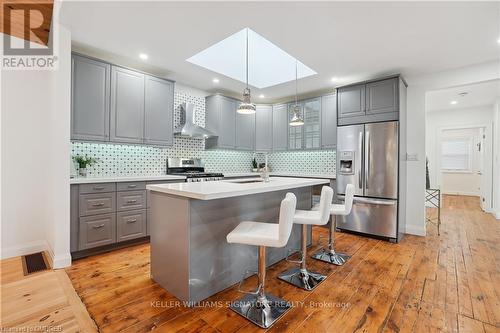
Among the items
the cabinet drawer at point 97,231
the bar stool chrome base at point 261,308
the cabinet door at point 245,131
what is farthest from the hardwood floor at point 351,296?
the cabinet door at point 245,131

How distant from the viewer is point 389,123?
143 inches

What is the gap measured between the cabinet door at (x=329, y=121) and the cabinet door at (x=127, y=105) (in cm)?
330

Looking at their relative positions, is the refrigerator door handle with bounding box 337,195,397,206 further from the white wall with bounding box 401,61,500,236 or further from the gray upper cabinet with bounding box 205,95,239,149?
the gray upper cabinet with bounding box 205,95,239,149

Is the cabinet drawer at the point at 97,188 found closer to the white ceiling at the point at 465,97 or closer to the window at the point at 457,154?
the white ceiling at the point at 465,97

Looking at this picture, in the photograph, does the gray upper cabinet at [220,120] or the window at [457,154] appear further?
the window at [457,154]

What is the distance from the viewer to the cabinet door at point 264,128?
Answer: 5547mm

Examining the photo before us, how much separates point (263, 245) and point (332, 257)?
157cm

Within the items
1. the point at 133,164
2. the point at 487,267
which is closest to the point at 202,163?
the point at 133,164

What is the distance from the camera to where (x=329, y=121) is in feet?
15.2

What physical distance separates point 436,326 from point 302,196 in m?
1.73

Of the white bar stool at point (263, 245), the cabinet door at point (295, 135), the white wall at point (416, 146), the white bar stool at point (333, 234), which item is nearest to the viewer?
the white bar stool at point (263, 245)

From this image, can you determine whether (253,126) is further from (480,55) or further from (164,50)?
(480,55)

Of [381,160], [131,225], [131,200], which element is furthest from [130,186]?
[381,160]

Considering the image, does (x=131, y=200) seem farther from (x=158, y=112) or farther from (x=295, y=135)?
(x=295, y=135)
